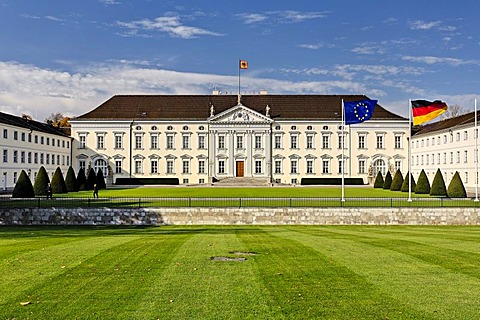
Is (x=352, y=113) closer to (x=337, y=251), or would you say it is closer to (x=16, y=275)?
(x=337, y=251)

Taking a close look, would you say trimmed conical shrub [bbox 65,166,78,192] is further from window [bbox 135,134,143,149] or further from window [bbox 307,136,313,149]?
window [bbox 307,136,313,149]

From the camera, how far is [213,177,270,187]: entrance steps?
→ 217ft

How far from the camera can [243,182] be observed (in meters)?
67.9

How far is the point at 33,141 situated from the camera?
205 feet

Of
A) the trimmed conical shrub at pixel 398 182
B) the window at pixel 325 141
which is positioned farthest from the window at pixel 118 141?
the trimmed conical shrub at pixel 398 182

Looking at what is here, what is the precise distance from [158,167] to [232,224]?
4622cm

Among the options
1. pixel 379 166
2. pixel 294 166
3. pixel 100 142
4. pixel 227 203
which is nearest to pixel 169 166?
pixel 100 142

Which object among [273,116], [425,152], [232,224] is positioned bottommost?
[232,224]

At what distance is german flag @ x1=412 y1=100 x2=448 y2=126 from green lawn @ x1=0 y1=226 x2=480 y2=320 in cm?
2172

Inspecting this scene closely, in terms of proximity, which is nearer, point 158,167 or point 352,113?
point 352,113

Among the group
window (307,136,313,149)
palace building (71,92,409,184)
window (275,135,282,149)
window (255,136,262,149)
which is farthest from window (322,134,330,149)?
window (255,136,262,149)

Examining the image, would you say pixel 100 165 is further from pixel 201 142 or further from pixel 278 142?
pixel 278 142

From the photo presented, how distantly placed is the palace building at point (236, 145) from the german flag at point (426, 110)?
38.6 meters

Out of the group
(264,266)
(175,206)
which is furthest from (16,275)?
(175,206)
